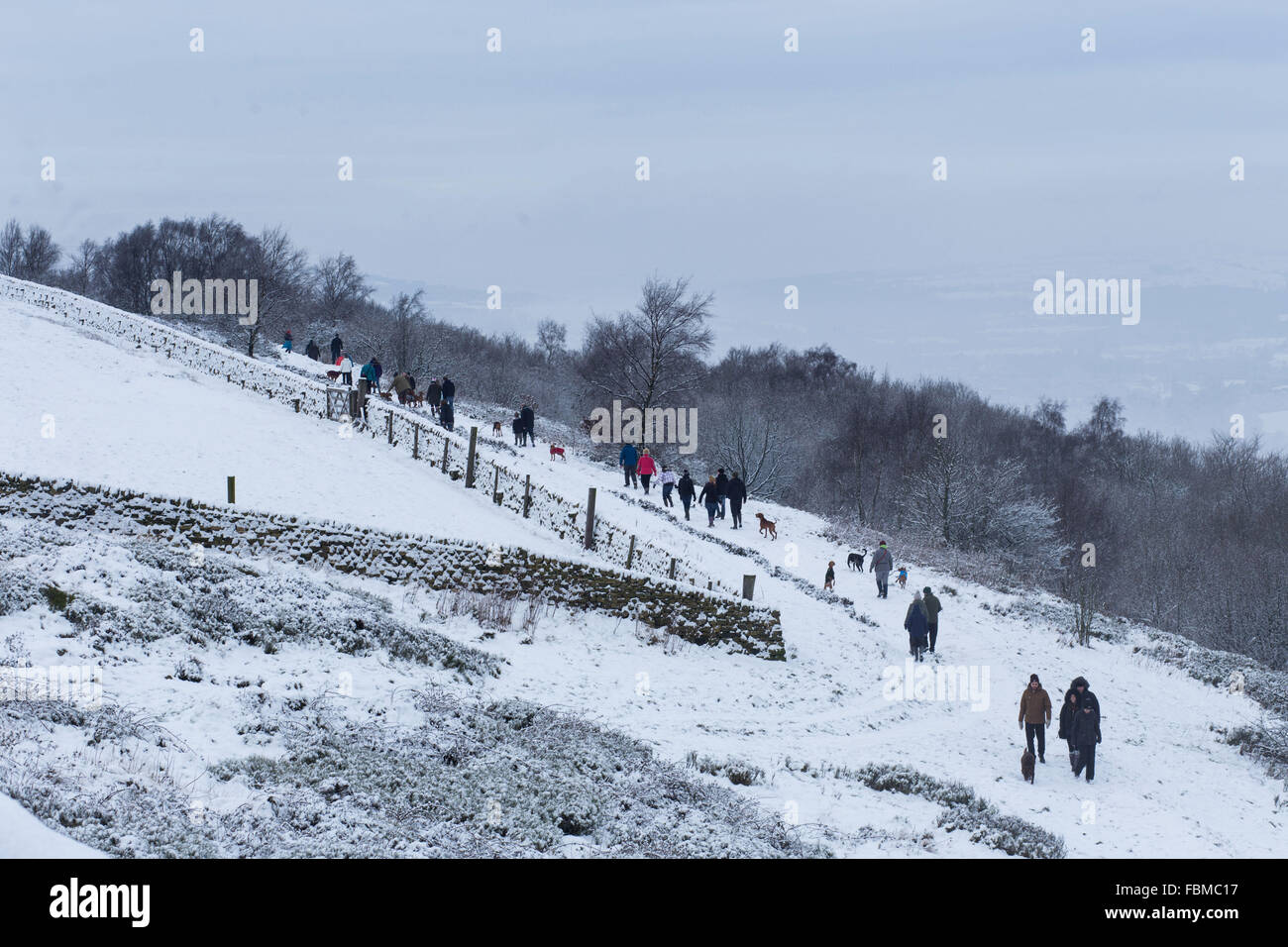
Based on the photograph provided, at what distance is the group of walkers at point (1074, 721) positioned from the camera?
14.9 m

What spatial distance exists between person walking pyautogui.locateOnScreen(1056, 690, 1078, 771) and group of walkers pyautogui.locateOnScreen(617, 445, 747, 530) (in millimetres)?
15303

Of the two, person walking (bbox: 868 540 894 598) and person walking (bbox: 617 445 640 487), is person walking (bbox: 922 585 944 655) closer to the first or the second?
person walking (bbox: 868 540 894 598)

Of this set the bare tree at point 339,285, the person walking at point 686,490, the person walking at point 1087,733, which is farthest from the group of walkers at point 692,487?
the bare tree at point 339,285

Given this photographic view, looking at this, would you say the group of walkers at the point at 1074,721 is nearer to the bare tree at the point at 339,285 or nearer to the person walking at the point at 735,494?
the person walking at the point at 735,494

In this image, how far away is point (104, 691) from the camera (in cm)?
1038

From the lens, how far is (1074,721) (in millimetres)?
15195

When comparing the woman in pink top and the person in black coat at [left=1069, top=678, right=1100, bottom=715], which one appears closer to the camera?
the person in black coat at [left=1069, top=678, right=1100, bottom=715]

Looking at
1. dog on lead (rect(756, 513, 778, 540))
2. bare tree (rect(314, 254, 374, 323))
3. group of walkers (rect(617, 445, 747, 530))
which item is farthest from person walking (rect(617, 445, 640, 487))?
bare tree (rect(314, 254, 374, 323))

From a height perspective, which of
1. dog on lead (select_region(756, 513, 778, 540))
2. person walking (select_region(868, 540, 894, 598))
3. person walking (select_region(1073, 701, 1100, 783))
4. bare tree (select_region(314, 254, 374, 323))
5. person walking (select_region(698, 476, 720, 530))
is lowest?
person walking (select_region(1073, 701, 1100, 783))

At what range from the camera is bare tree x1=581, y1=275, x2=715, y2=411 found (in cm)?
4794

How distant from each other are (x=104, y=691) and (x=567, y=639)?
29.1 feet
